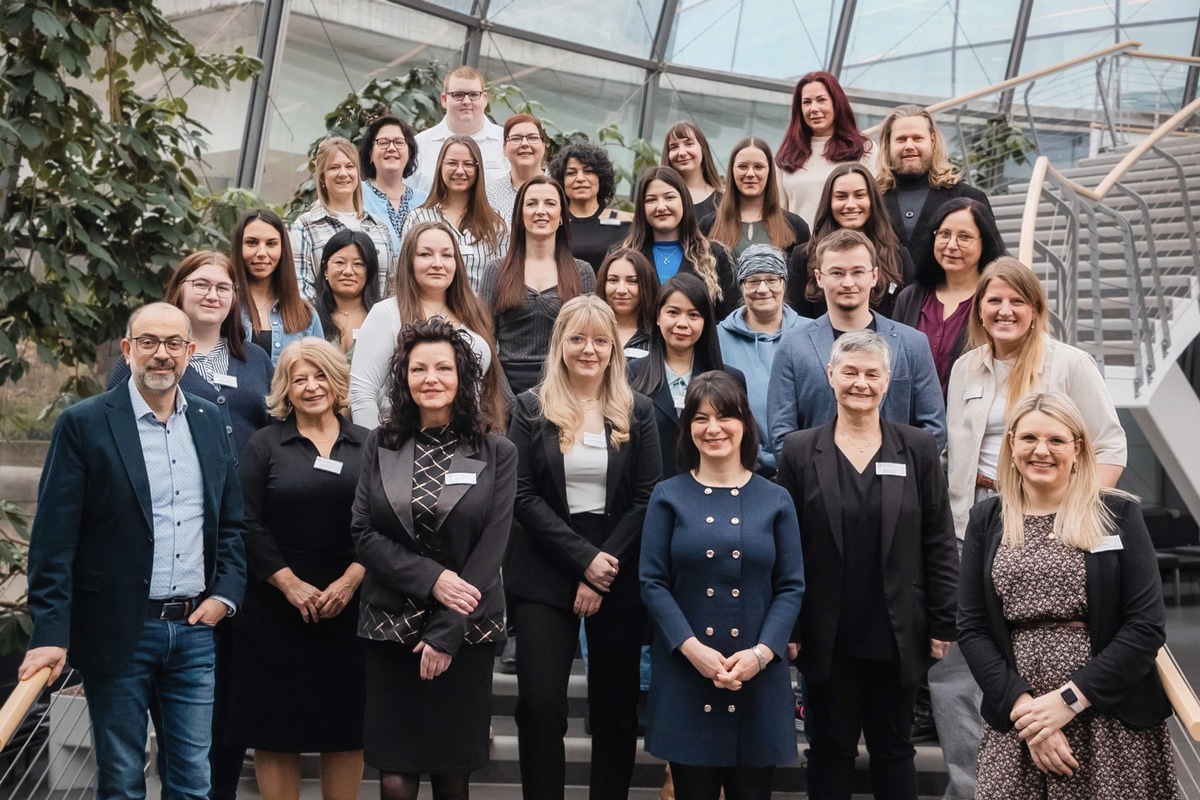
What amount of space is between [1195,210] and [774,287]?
561 centimetres

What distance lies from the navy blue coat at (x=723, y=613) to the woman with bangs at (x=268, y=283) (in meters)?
1.55

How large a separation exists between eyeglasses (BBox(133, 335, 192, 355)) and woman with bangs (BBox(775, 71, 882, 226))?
9.95 ft

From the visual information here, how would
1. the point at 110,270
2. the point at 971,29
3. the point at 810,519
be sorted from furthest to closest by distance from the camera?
1. the point at 971,29
2. the point at 110,270
3. the point at 810,519

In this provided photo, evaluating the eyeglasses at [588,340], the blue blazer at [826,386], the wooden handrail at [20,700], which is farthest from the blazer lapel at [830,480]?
the wooden handrail at [20,700]

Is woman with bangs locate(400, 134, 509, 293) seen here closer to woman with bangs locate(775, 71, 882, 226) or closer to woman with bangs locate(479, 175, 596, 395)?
woman with bangs locate(479, 175, 596, 395)

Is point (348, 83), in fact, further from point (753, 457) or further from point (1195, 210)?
point (753, 457)

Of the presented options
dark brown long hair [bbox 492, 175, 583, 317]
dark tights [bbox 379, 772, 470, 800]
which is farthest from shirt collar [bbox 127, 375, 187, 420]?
dark brown long hair [bbox 492, 175, 583, 317]

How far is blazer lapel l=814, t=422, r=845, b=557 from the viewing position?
369 cm

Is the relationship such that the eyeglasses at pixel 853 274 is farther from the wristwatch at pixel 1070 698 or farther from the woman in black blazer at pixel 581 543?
the wristwatch at pixel 1070 698

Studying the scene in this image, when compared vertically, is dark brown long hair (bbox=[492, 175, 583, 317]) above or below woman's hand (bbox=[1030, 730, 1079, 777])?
above

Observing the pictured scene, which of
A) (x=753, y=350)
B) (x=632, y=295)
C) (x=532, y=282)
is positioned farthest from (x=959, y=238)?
(x=532, y=282)

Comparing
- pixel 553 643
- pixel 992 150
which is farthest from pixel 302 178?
pixel 553 643

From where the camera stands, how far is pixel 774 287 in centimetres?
446

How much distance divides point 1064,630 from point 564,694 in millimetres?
1408
